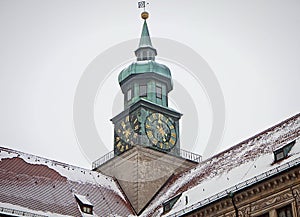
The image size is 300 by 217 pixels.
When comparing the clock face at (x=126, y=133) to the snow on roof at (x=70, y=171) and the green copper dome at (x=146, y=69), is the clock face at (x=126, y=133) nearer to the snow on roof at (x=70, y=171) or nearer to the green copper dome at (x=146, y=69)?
the snow on roof at (x=70, y=171)

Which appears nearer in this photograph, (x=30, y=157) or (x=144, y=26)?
(x=30, y=157)

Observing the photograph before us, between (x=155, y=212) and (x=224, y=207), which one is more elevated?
(x=155, y=212)

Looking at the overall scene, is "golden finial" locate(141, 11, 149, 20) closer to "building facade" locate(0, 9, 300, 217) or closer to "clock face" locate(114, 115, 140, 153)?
"building facade" locate(0, 9, 300, 217)

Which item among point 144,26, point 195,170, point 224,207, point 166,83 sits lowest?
point 224,207

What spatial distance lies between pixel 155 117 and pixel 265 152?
14497 millimetres

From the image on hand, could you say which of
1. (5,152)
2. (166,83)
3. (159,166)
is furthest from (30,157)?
(166,83)

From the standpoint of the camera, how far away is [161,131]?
4156 cm

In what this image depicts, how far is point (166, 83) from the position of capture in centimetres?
4422

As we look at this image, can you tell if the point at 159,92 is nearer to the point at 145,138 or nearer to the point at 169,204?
the point at 145,138

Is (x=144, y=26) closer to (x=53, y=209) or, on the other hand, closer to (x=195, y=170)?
(x=195, y=170)

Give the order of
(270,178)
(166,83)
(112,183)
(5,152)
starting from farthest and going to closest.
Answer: (166,83), (112,183), (5,152), (270,178)

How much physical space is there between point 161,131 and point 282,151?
16.5 metres

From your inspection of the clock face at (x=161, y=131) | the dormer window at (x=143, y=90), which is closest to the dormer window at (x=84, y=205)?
the clock face at (x=161, y=131)

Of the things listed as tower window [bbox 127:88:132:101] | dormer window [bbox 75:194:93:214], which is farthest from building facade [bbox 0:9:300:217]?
tower window [bbox 127:88:132:101]
